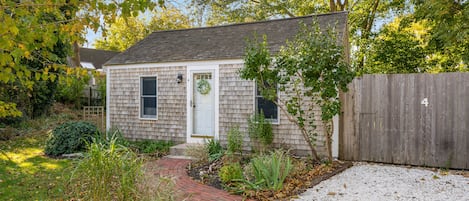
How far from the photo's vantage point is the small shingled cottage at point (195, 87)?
28.2 ft

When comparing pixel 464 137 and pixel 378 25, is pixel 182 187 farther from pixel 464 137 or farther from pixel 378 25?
pixel 378 25

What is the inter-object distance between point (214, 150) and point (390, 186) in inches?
153

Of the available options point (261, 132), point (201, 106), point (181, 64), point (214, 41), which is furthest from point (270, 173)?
point (214, 41)

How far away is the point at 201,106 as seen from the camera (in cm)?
938

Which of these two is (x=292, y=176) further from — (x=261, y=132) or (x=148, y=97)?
(x=148, y=97)

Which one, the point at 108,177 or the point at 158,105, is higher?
the point at 158,105

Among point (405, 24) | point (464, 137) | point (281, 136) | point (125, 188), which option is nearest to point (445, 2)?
point (405, 24)

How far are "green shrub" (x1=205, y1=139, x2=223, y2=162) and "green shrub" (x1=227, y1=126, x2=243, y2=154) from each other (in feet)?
0.97

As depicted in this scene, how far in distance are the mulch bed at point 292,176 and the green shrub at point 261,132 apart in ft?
3.54

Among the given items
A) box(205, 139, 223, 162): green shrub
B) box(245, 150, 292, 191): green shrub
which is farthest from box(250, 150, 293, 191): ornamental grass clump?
box(205, 139, 223, 162): green shrub

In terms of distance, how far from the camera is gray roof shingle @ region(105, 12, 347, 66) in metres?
8.83

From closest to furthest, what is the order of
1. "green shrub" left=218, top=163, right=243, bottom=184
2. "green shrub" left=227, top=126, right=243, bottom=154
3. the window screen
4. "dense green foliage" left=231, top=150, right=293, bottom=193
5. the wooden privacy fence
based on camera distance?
"dense green foliage" left=231, top=150, right=293, bottom=193 → "green shrub" left=218, top=163, right=243, bottom=184 → the wooden privacy fence → "green shrub" left=227, top=126, right=243, bottom=154 → the window screen

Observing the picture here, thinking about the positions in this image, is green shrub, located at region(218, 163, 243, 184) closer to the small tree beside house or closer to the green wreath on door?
the small tree beside house

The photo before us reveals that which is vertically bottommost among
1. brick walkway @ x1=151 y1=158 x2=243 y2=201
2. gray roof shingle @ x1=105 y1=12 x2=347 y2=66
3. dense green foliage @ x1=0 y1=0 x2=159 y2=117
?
brick walkway @ x1=151 y1=158 x2=243 y2=201
